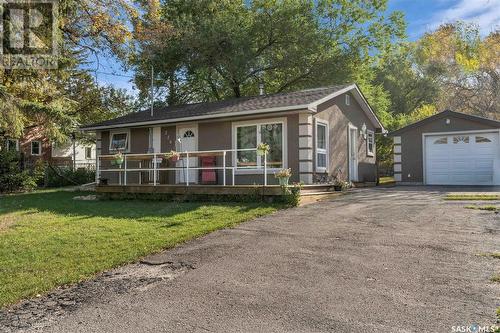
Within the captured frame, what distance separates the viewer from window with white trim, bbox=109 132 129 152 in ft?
56.1

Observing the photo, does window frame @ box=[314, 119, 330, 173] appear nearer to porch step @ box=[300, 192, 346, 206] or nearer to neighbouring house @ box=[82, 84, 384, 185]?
neighbouring house @ box=[82, 84, 384, 185]

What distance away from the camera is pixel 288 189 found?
10430 mm

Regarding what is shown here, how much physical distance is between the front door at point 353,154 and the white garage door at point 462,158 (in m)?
3.45

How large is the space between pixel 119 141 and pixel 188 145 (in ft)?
12.2

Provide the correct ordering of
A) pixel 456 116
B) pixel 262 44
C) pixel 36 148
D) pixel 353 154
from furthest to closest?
pixel 36 148 < pixel 262 44 < pixel 456 116 < pixel 353 154

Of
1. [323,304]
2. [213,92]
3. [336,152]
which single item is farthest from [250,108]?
[213,92]

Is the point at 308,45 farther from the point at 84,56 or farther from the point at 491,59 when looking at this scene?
the point at 491,59

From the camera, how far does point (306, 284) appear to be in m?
4.97

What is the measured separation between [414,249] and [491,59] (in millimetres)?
32341

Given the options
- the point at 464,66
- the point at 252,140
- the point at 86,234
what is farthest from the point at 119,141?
the point at 464,66

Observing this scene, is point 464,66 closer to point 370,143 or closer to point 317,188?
point 370,143

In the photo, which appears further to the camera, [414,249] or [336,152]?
[336,152]

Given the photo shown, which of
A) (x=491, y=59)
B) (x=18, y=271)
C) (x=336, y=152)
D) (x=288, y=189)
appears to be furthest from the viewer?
(x=491, y=59)

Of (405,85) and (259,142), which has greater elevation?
(405,85)
